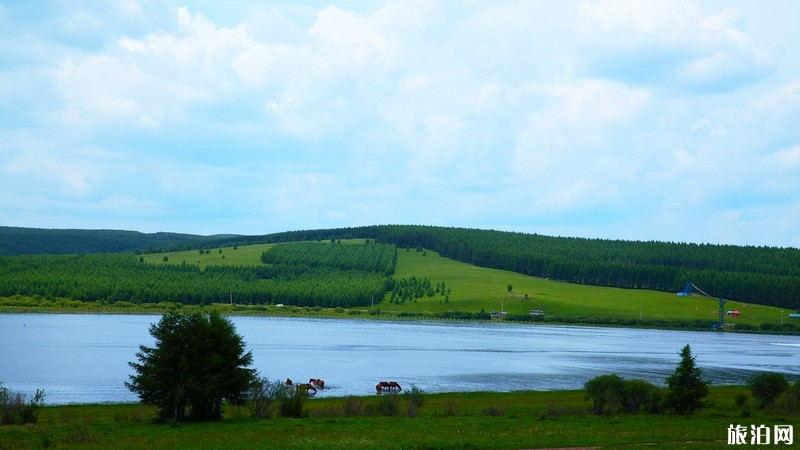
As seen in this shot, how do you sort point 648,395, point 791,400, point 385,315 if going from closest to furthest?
point 648,395, point 791,400, point 385,315

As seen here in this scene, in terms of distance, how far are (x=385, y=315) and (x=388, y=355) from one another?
3674 inches

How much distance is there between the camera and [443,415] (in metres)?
43.7

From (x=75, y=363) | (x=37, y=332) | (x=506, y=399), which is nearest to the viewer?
(x=506, y=399)

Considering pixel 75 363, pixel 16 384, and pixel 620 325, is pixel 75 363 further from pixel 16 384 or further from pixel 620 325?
pixel 620 325

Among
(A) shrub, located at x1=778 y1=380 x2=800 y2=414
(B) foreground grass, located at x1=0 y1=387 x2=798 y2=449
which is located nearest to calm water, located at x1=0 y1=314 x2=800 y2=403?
(B) foreground grass, located at x1=0 y1=387 x2=798 y2=449

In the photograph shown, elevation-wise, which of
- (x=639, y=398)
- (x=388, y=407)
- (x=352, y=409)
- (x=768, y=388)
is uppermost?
(x=768, y=388)

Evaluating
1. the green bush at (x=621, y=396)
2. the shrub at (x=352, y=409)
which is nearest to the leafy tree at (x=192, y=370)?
the shrub at (x=352, y=409)

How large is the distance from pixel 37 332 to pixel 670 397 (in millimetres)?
90550

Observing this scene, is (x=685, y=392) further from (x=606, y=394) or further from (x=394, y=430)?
(x=394, y=430)

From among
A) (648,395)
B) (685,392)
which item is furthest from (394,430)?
(685,392)

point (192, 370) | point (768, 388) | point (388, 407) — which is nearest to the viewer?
point (192, 370)

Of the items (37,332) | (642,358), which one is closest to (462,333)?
(642,358)

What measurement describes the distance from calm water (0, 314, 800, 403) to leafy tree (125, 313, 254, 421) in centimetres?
1513

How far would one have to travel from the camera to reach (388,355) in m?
97.2
